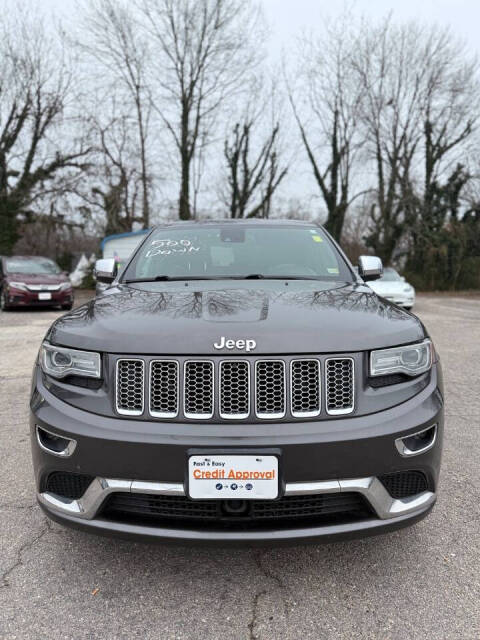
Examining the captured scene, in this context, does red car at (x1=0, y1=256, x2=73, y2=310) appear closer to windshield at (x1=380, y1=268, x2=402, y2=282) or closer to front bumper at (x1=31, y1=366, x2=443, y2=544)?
windshield at (x1=380, y1=268, x2=402, y2=282)

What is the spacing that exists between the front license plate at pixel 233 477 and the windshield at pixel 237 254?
57.5 inches

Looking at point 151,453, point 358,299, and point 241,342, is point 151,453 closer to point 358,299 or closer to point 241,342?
point 241,342

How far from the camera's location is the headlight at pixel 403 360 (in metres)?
2.00

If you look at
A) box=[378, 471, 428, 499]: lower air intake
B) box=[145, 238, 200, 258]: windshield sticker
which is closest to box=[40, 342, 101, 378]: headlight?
box=[378, 471, 428, 499]: lower air intake

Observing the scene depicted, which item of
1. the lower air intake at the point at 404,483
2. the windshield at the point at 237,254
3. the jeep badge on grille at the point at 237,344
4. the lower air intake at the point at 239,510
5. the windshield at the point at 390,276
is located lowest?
the windshield at the point at 390,276

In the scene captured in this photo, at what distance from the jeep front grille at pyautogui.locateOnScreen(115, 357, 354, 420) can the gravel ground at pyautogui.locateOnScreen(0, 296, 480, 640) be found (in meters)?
0.77

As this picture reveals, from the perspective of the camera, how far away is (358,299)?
248 cm

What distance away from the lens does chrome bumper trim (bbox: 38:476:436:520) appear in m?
1.82

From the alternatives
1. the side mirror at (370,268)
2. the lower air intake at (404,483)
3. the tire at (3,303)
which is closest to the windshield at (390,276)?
the tire at (3,303)

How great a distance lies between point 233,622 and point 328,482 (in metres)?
0.64

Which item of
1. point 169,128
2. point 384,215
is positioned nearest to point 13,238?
point 169,128

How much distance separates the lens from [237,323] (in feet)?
6.60

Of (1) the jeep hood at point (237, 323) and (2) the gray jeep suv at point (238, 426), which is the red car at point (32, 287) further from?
(2) the gray jeep suv at point (238, 426)

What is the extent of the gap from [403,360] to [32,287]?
13.5m
